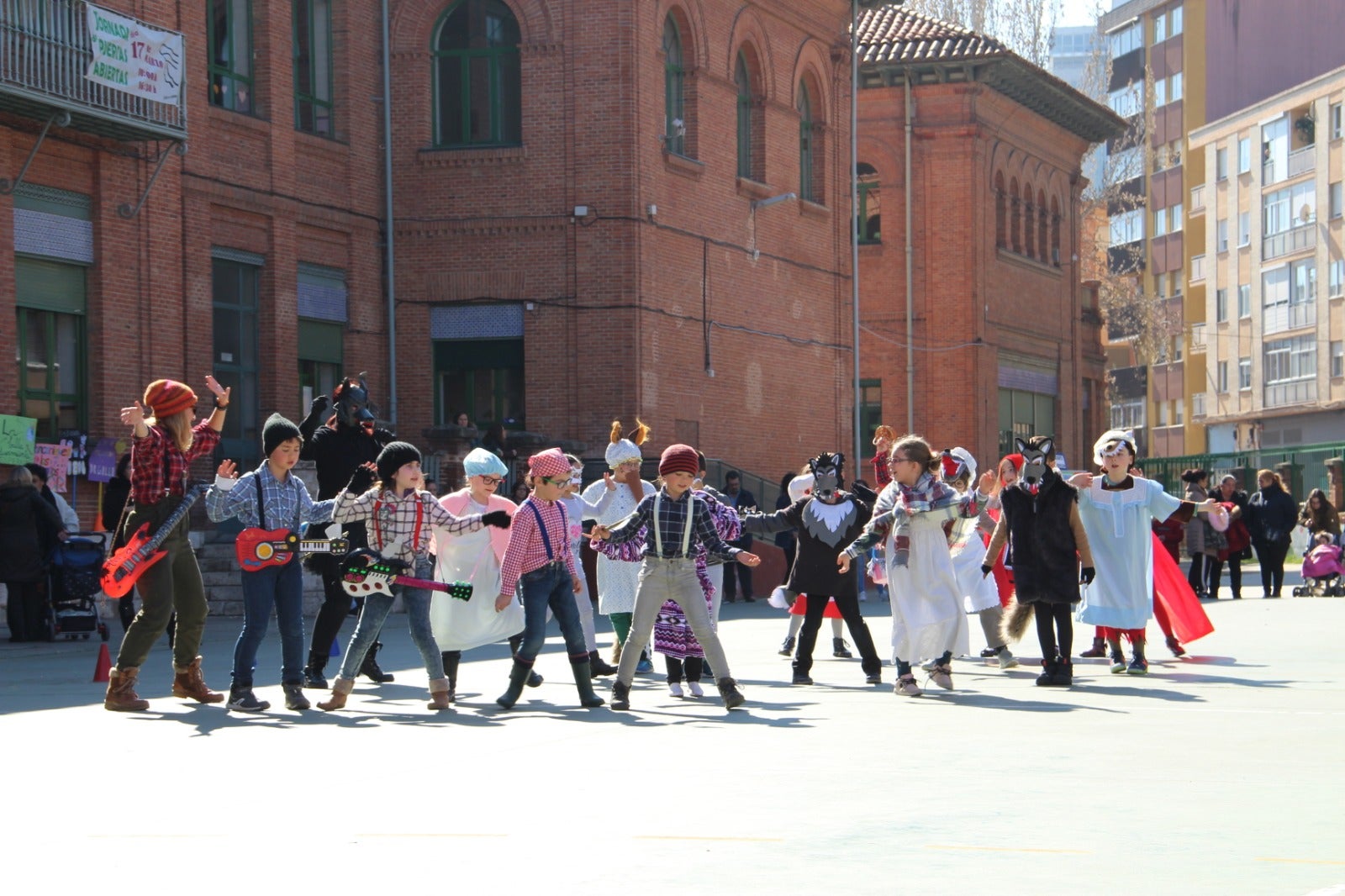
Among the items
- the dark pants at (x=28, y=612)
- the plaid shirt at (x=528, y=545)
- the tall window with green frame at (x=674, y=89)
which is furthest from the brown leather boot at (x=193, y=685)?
the tall window with green frame at (x=674, y=89)

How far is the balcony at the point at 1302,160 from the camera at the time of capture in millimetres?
65000

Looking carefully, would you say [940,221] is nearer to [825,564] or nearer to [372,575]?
[825,564]

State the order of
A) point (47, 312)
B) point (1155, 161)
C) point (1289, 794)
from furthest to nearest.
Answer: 1. point (1155, 161)
2. point (47, 312)
3. point (1289, 794)

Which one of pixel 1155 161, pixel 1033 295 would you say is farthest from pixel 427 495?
pixel 1155 161

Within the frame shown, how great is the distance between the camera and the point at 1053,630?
13.7 metres

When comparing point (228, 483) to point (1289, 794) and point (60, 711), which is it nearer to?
point (60, 711)

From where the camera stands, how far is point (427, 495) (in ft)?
40.9

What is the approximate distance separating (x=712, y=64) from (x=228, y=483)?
2269cm

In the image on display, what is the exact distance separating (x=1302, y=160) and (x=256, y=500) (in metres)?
59.1

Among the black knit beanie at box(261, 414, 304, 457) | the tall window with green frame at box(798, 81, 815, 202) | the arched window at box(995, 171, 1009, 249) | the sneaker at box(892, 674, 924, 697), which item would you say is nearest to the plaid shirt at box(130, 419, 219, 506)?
the black knit beanie at box(261, 414, 304, 457)

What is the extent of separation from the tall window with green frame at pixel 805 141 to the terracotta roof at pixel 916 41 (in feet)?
24.6

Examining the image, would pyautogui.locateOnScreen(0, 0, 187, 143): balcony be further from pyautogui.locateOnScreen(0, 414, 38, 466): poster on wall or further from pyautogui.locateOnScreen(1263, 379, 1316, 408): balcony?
pyautogui.locateOnScreen(1263, 379, 1316, 408): balcony

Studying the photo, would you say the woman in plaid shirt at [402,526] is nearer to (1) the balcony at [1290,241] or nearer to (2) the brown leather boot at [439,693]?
(2) the brown leather boot at [439,693]

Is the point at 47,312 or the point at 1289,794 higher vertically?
the point at 47,312
